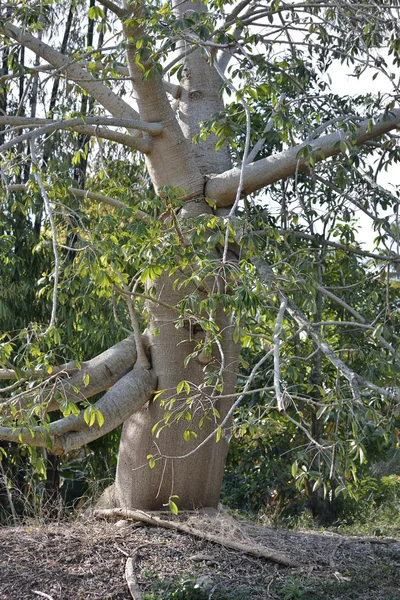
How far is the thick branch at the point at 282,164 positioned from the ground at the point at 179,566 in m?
2.69

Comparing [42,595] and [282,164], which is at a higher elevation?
[282,164]

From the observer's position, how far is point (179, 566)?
554 centimetres

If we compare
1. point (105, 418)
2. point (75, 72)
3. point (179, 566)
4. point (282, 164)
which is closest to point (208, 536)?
point (179, 566)

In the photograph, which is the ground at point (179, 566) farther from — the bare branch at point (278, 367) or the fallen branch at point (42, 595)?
the bare branch at point (278, 367)

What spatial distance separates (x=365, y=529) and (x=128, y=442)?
301 cm

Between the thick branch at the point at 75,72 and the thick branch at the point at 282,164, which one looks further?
the thick branch at the point at 75,72

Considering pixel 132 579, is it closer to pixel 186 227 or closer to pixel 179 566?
pixel 179 566

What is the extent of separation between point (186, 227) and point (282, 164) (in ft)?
4.35

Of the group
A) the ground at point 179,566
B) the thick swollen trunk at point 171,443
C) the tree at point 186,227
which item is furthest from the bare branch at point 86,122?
the ground at point 179,566

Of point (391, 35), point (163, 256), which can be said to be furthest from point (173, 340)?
point (391, 35)

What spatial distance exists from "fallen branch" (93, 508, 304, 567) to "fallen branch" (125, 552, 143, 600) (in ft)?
2.00

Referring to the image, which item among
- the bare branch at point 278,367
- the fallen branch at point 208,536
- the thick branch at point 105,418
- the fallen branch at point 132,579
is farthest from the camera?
the fallen branch at point 208,536

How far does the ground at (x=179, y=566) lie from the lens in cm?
512

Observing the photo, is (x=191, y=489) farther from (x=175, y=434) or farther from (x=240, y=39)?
(x=240, y=39)
